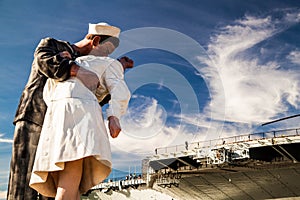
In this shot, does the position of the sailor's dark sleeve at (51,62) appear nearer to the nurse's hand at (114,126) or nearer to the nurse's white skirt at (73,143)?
the nurse's white skirt at (73,143)

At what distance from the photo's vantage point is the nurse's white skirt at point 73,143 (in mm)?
2162

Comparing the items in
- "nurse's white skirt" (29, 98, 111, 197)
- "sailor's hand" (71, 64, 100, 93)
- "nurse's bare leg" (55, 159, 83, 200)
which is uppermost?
"sailor's hand" (71, 64, 100, 93)

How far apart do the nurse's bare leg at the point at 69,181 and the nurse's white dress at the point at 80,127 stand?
5 cm

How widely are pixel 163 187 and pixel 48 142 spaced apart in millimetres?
35796

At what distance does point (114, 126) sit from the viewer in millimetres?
2291

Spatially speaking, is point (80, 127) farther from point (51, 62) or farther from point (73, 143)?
point (51, 62)

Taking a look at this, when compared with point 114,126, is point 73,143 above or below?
below

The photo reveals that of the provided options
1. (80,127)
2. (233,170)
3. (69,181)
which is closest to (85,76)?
(80,127)

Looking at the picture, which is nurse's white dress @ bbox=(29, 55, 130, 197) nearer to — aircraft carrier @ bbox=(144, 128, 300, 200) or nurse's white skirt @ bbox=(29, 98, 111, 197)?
nurse's white skirt @ bbox=(29, 98, 111, 197)

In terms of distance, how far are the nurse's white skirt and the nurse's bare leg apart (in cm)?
5

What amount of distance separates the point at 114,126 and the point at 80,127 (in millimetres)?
195

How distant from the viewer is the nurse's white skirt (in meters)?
2.16

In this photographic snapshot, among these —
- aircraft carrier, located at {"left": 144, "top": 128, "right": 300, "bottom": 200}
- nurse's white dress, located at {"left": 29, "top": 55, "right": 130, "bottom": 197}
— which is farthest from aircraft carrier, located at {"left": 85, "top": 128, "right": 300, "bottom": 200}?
nurse's white dress, located at {"left": 29, "top": 55, "right": 130, "bottom": 197}

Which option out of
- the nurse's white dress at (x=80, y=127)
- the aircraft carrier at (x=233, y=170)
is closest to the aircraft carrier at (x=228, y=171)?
the aircraft carrier at (x=233, y=170)
